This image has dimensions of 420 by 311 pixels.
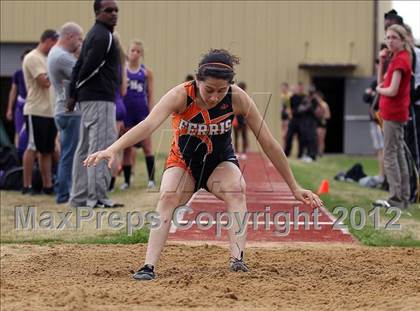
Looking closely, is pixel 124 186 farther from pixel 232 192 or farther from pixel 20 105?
pixel 232 192

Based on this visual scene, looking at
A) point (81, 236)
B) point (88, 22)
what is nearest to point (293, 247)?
point (81, 236)

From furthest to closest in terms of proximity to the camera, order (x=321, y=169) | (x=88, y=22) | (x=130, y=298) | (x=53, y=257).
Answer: (x=88, y=22), (x=321, y=169), (x=53, y=257), (x=130, y=298)

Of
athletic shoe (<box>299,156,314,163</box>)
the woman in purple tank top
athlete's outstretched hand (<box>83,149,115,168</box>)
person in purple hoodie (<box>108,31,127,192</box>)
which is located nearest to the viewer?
athlete's outstretched hand (<box>83,149,115,168</box>)

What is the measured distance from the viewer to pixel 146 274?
18.5ft

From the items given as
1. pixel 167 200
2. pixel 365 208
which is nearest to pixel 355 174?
pixel 365 208

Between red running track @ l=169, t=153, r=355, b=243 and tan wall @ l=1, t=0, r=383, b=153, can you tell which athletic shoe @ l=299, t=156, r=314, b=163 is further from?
red running track @ l=169, t=153, r=355, b=243

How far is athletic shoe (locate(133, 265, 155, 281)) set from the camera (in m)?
5.62

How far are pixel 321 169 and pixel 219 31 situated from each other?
32.0ft

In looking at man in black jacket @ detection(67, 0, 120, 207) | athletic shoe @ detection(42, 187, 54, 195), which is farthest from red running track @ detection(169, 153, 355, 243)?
athletic shoe @ detection(42, 187, 54, 195)

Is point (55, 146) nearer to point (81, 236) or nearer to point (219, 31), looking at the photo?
point (81, 236)

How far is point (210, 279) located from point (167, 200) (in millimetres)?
664

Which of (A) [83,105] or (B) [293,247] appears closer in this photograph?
→ (B) [293,247]

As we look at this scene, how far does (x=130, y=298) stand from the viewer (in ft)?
16.0

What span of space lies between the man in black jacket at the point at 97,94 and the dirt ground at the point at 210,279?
2535 millimetres
